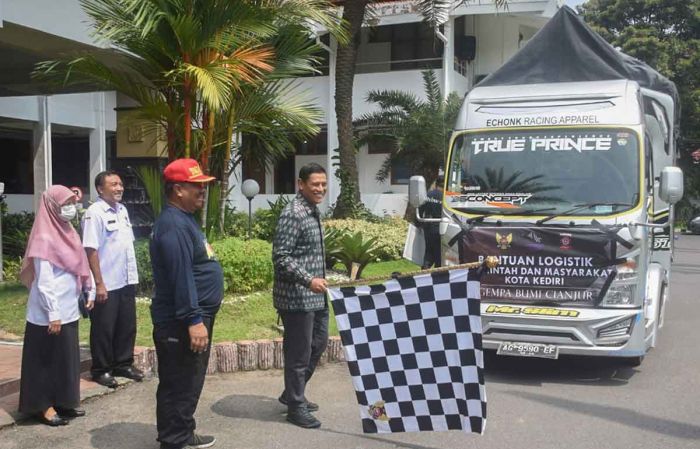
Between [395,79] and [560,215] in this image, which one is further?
[395,79]

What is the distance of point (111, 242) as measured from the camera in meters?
5.68

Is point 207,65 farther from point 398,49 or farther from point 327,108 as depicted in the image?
point 398,49

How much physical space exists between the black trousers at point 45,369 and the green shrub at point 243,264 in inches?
156

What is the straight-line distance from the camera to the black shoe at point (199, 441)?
4.43 meters

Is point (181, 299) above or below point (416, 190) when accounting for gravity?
below

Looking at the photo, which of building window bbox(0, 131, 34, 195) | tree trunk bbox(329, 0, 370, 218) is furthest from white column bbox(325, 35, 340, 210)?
building window bbox(0, 131, 34, 195)

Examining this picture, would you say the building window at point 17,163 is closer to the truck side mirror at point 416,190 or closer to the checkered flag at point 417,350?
the truck side mirror at point 416,190

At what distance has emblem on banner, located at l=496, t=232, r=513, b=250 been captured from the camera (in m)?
6.34

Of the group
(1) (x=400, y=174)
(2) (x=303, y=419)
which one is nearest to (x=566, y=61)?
(2) (x=303, y=419)

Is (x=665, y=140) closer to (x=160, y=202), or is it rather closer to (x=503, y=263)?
(x=503, y=263)

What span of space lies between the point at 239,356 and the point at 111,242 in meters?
1.61

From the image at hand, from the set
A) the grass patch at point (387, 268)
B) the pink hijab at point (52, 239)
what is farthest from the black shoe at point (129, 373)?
the grass patch at point (387, 268)

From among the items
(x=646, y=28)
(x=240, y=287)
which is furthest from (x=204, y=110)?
(x=646, y=28)

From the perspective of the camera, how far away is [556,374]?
261 inches
